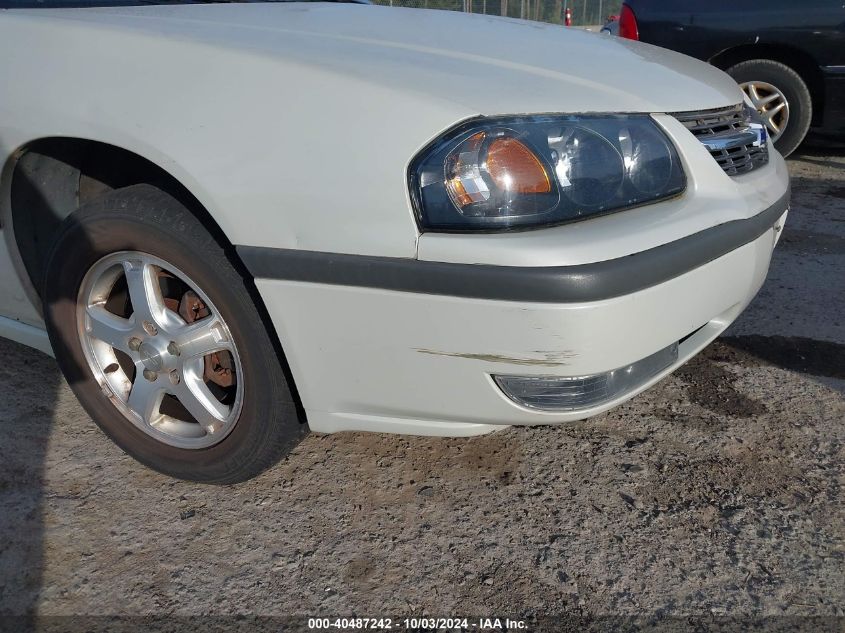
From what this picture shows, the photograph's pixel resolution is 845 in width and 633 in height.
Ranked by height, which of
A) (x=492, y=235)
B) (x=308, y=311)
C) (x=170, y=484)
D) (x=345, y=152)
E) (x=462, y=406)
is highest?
(x=345, y=152)

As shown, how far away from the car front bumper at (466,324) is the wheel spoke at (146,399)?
0.51 meters

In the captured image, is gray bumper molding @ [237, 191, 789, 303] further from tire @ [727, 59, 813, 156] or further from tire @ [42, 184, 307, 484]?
tire @ [727, 59, 813, 156]

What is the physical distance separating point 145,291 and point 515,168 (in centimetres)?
104

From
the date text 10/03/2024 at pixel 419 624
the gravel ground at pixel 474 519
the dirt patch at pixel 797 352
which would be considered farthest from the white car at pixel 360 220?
the dirt patch at pixel 797 352

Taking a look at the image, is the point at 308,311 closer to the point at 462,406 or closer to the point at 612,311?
the point at 462,406

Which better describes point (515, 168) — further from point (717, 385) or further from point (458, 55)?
point (717, 385)

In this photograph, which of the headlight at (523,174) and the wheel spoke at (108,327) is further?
the wheel spoke at (108,327)

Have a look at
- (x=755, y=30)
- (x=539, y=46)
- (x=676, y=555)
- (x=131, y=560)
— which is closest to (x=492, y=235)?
(x=539, y=46)

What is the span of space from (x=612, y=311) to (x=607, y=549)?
65 centimetres

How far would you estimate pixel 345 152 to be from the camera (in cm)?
152

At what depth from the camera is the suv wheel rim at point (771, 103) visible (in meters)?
4.96

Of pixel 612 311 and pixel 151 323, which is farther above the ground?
pixel 612 311

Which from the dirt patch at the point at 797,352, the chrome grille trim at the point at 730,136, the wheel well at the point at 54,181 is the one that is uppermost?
the chrome grille trim at the point at 730,136

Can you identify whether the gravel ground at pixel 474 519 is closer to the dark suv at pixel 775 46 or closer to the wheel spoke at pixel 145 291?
the wheel spoke at pixel 145 291
